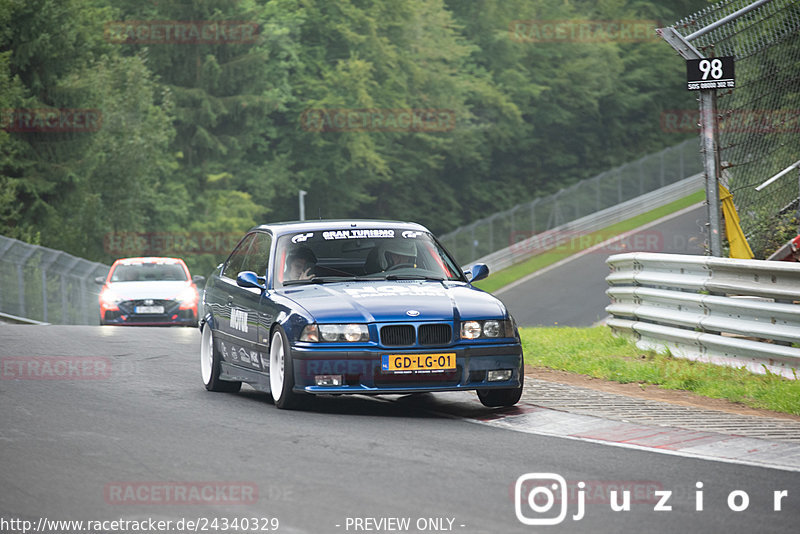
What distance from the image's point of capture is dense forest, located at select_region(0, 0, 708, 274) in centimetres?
5031

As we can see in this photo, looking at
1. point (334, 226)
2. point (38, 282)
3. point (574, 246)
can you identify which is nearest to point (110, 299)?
point (38, 282)

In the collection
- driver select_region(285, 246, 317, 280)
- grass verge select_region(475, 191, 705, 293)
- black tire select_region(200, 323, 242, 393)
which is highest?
driver select_region(285, 246, 317, 280)

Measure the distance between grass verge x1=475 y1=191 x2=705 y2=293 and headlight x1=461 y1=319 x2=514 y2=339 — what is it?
35.2 metres

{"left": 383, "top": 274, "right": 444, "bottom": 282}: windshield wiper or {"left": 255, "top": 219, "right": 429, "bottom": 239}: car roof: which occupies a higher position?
{"left": 255, "top": 219, "right": 429, "bottom": 239}: car roof

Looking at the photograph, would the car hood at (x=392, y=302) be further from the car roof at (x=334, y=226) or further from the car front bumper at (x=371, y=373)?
the car roof at (x=334, y=226)

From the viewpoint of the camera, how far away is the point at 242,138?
67250mm

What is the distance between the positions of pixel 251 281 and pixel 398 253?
1.36 m

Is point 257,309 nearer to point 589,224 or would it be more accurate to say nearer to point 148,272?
point 148,272

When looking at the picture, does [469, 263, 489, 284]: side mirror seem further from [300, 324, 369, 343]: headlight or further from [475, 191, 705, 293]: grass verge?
[475, 191, 705, 293]: grass verge

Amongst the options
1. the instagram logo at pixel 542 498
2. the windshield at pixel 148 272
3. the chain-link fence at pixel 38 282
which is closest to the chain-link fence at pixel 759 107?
the instagram logo at pixel 542 498

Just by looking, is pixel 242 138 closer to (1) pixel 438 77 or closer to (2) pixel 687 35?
(1) pixel 438 77

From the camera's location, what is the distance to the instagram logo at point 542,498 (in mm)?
6430

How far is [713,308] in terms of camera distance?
1252cm

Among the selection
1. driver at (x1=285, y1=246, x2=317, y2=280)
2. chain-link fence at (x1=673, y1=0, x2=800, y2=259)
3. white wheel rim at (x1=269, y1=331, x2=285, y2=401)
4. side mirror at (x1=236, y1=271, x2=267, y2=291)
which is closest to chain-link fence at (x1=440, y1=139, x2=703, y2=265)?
chain-link fence at (x1=673, y1=0, x2=800, y2=259)
